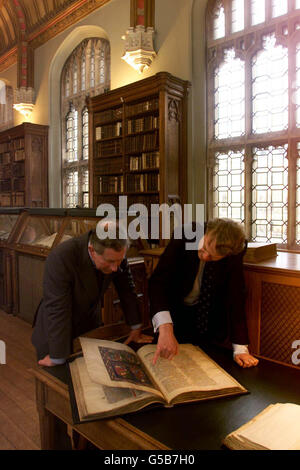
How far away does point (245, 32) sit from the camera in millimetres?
5820

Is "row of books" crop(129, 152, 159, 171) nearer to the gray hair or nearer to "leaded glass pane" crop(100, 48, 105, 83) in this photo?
"leaded glass pane" crop(100, 48, 105, 83)

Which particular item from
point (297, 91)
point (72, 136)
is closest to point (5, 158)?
point (72, 136)

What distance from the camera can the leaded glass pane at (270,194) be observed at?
18.0ft

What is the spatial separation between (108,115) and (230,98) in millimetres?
2302

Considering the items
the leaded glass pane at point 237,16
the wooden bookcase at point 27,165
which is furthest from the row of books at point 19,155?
the leaded glass pane at point 237,16

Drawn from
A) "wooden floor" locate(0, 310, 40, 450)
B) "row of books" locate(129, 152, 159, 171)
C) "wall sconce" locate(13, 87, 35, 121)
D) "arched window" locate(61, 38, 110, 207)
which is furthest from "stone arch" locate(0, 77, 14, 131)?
"wooden floor" locate(0, 310, 40, 450)

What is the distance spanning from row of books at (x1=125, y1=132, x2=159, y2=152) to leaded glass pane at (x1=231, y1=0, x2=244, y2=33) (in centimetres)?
204

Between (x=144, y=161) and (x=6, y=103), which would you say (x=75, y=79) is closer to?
(x=6, y=103)

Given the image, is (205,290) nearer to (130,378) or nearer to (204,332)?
(204,332)

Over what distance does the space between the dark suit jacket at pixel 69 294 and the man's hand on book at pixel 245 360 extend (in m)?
0.55

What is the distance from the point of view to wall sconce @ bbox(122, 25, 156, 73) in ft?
21.6

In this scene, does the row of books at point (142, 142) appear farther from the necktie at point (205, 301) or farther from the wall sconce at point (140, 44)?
the necktie at point (205, 301)

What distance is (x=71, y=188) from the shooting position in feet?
31.4

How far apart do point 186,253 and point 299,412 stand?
3.02ft
